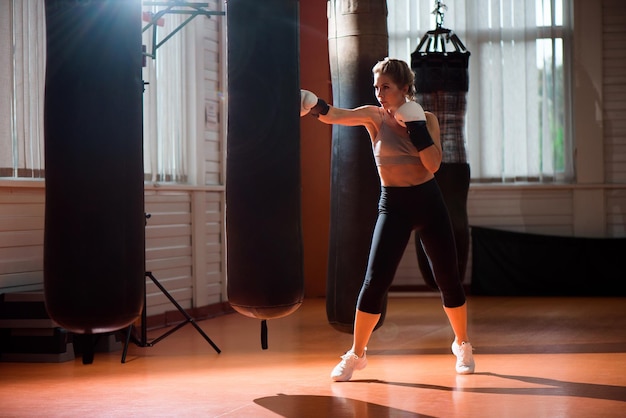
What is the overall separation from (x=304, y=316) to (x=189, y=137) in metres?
1.75

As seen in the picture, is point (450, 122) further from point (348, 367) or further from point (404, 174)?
point (348, 367)

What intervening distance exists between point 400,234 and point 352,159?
512 mm

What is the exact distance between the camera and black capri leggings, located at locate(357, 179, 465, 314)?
4.34 metres

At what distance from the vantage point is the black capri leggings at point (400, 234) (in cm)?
434

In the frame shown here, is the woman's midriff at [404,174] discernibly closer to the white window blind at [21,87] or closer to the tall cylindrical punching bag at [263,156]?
the tall cylindrical punching bag at [263,156]

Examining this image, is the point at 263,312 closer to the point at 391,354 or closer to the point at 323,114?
the point at 323,114

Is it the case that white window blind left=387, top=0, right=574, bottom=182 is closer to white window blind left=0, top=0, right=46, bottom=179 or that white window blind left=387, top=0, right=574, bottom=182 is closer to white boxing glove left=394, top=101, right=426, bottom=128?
white window blind left=0, top=0, right=46, bottom=179

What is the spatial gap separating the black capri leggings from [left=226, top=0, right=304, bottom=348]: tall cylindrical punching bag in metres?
1.55

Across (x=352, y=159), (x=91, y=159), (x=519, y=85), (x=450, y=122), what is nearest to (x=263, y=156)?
(x=91, y=159)

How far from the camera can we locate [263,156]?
8.91 feet

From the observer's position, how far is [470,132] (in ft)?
30.8

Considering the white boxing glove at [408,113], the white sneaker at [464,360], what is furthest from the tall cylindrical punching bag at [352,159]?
the white sneaker at [464,360]

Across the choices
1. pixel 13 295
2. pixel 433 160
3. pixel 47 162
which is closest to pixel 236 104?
pixel 47 162

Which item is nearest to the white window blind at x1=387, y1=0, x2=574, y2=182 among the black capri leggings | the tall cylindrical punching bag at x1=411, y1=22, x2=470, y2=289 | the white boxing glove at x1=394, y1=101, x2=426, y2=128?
the tall cylindrical punching bag at x1=411, y1=22, x2=470, y2=289
